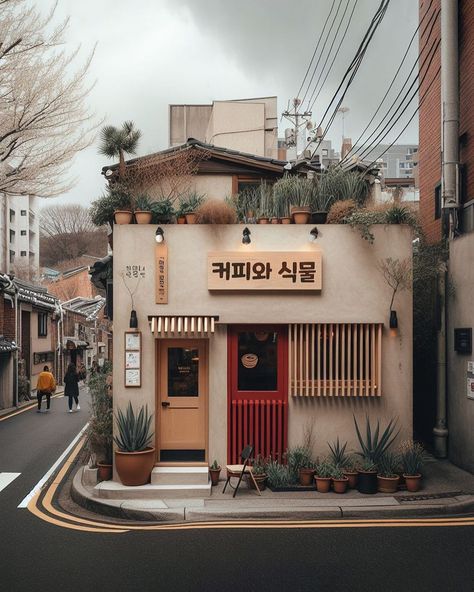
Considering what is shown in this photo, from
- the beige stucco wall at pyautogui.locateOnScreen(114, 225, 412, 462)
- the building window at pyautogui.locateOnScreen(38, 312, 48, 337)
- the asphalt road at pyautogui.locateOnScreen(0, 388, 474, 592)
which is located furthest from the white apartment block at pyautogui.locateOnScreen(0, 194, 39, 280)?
the asphalt road at pyautogui.locateOnScreen(0, 388, 474, 592)

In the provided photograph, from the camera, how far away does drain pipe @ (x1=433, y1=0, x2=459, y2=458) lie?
1269cm

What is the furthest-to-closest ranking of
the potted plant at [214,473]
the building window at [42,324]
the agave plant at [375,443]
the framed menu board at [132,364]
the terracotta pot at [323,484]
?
the building window at [42,324] → the framed menu board at [132,364] → the potted plant at [214,473] → the agave plant at [375,443] → the terracotta pot at [323,484]

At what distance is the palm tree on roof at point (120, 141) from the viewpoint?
12812 millimetres

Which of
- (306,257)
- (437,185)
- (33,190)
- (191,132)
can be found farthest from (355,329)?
(191,132)

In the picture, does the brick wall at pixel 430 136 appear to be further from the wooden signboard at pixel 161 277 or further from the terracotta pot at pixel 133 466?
the terracotta pot at pixel 133 466

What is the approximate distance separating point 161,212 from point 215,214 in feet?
3.39

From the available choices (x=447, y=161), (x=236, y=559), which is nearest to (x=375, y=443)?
(x=236, y=559)

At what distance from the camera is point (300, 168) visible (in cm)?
1504

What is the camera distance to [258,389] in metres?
11.5

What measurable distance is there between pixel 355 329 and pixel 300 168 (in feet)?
17.3

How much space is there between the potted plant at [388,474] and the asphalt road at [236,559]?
63.0 inches

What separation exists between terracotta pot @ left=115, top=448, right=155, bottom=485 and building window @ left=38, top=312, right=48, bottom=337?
1040 inches

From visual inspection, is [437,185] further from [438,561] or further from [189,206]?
[438,561]

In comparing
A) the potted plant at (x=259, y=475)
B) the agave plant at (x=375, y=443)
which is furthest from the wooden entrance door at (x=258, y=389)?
the agave plant at (x=375, y=443)
